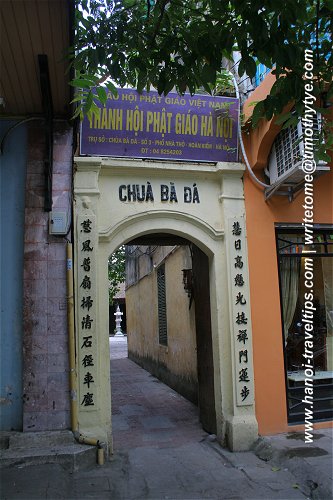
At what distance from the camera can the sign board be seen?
5.63 m

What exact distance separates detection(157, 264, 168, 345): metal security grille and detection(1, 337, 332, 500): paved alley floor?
4058 millimetres

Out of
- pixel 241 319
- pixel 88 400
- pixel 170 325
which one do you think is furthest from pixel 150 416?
pixel 241 319

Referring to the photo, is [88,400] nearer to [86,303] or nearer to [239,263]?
[86,303]

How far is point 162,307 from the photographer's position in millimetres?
11078

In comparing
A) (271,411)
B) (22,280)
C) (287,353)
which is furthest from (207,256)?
(22,280)

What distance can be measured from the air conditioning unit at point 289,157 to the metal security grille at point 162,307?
5323mm

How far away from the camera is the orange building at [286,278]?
18.9 feet

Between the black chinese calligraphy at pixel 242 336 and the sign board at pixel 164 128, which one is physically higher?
the sign board at pixel 164 128

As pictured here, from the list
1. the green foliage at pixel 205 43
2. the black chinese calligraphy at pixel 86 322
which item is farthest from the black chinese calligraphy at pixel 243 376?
the green foliage at pixel 205 43

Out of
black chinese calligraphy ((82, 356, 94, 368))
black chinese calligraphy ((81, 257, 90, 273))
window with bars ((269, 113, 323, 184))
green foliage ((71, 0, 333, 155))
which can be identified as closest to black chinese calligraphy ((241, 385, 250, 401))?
black chinese calligraphy ((82, 356, 94, 368))

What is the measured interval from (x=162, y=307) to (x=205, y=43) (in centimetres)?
851

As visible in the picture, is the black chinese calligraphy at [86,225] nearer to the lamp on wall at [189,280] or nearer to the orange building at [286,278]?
the orange building at [286,278]

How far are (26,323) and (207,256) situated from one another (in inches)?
107

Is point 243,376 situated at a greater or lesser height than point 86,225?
lesser
